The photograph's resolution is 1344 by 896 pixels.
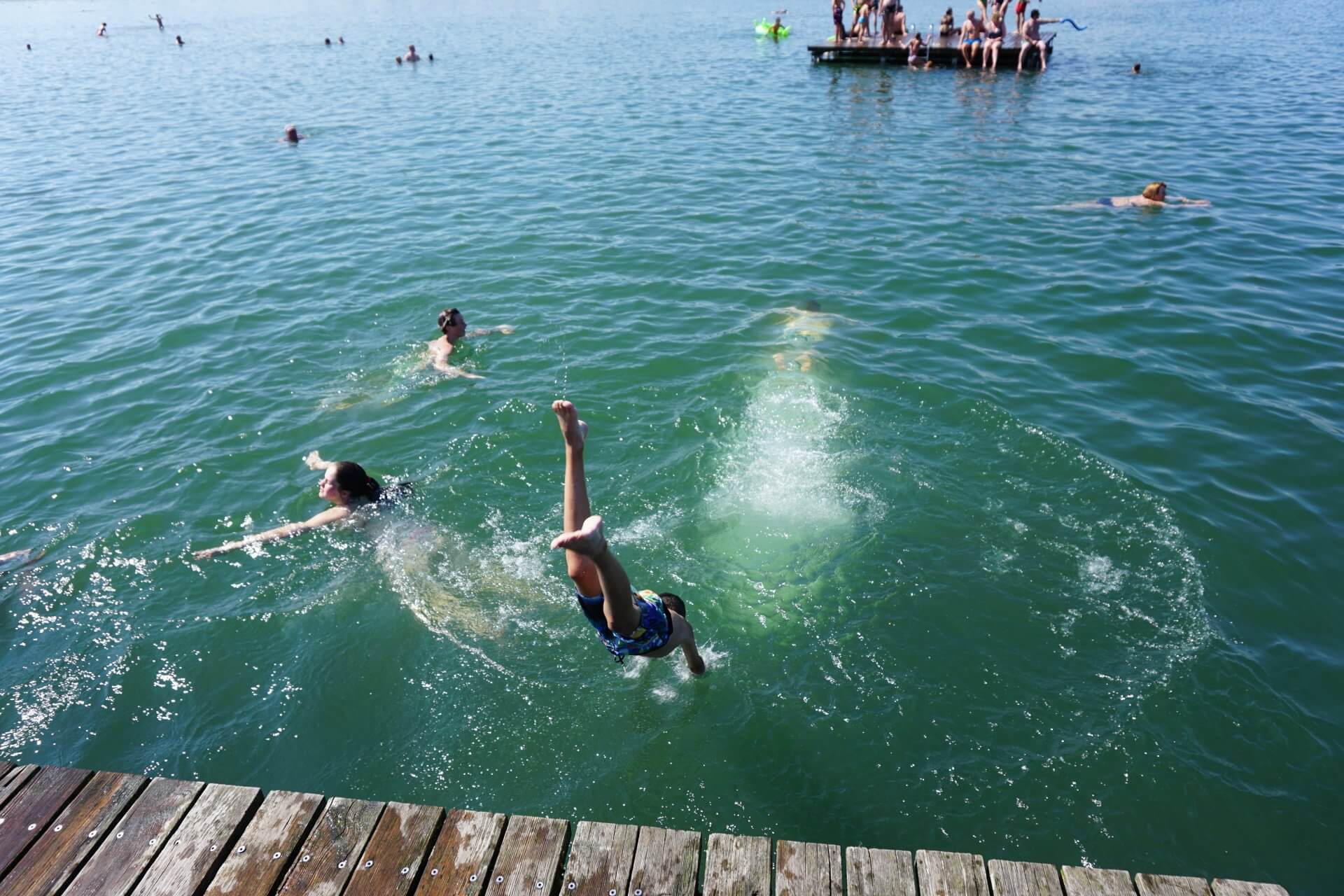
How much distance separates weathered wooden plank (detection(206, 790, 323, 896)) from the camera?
4.41 m

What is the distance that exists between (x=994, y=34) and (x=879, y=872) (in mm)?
35696

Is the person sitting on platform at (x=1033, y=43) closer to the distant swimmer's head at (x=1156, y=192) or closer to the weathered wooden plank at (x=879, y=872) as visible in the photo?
the distant swimmer's head at (x=1156, y=192)

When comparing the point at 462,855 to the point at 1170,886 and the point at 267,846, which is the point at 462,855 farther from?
the point at 1170,886

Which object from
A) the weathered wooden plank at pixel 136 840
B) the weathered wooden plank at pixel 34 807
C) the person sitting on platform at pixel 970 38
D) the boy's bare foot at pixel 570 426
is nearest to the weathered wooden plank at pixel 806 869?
the boy's bare foot at pixel 570 426

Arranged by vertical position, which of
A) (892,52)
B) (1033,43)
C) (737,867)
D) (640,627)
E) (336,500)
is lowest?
(737,867)

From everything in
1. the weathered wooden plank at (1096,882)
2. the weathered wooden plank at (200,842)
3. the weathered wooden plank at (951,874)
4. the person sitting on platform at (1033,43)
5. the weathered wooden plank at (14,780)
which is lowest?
the weathered wooden plank at (1096,882)

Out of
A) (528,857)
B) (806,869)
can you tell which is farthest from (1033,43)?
(528,857)

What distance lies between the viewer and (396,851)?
454 centimetres

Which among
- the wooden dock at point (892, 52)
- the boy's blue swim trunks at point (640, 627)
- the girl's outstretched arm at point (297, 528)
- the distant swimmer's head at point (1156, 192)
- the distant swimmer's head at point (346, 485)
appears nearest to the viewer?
the boy's blue swim trunks at point (640, 627)

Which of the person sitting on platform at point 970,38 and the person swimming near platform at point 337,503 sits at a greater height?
the person sitting on platform at point 970,38

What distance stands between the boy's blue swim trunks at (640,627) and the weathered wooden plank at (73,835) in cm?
315

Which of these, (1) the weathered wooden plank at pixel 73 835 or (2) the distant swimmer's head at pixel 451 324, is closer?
(1) the weathered wooden plank at pixel 73 835

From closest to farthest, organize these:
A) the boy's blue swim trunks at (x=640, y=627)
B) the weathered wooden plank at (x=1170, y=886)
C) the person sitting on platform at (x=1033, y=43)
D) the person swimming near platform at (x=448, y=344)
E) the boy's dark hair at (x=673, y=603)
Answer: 1. the weathered wooden plank at (x=1170, y=886)
2. the boy's blue swim trunks at (x=640, y=627)
3. the boy's dark hair at (x=673, y=603)
4. the person swimming near platform at (x=448, y=344)
5. the person sitting on platform at (x=1033, y=43)

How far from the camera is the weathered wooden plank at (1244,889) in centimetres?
429
